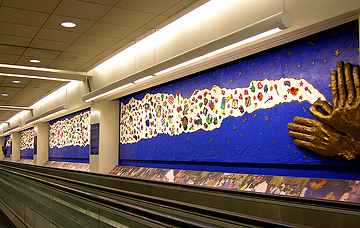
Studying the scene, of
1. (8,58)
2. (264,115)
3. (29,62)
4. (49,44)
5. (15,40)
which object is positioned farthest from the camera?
(29,62)

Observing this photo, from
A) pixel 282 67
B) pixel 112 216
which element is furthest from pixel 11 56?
pixel 112 216

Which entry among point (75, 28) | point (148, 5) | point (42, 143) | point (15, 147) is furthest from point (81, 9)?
point (15, 147)

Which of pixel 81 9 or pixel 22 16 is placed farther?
pixel 22 16

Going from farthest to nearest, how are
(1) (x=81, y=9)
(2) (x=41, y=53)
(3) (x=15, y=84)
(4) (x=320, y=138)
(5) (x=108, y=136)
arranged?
1. (3) (x=15, y=84)
2. (5) (x=108, y=136)
3. (2) (x=41, y=53)
4. (1) (x=81, y=9)
5. (4) (x=320, y=138)

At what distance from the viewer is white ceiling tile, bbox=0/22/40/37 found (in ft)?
20.9

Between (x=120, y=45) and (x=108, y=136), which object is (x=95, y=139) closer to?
(x=108, y=136)

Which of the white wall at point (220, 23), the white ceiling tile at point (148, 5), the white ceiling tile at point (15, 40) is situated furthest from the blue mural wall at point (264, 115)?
the white ceiling tile at point (15, 40)

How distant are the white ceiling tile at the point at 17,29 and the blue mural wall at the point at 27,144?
50.2 ft

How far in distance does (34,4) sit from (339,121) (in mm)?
4905

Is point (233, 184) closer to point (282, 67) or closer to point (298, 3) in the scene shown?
point (282, 67)

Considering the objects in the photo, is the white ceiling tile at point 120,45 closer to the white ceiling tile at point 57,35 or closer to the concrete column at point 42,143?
the white ceiling tile at point 57,35

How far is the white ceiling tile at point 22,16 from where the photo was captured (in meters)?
5.73

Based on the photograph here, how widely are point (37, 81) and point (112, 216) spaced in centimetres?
974

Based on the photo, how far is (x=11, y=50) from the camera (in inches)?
309
